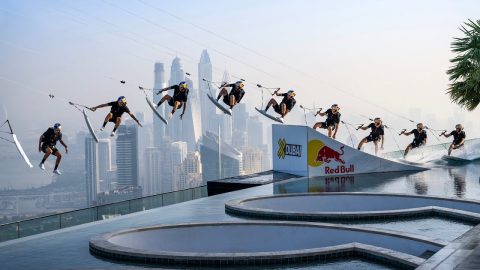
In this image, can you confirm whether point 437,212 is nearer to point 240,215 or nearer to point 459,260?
point 240,215

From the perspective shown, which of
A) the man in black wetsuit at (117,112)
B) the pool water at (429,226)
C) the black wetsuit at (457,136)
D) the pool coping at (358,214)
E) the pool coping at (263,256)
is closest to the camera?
the pool coping at (263,256)

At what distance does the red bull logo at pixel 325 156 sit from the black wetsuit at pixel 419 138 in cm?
953

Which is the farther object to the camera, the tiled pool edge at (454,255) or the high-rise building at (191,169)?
the high-rise building at (191,169)

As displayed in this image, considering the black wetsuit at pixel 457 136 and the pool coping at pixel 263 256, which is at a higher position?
the black wetsuit at pixel 457 136

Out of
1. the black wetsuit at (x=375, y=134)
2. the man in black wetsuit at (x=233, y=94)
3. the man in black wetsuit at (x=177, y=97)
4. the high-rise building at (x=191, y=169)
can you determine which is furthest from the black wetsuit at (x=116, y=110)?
the high-rise building at (x=191, y=169)

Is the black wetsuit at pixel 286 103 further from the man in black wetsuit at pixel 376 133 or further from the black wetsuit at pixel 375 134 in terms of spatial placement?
the black wetsuit at pixel 375 134

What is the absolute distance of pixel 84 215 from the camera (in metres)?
24.5

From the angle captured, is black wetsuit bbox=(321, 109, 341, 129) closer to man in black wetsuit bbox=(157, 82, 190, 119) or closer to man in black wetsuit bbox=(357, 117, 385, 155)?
man in black wetsuit bbox=(357, 117, 385, 155)

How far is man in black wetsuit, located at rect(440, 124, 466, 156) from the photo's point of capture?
5059 cm

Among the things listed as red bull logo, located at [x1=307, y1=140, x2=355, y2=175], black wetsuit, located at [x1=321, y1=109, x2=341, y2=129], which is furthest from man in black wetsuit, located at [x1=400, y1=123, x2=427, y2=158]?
red bull logo, located at [x1=307, y1=140, x2=355, y2=175]

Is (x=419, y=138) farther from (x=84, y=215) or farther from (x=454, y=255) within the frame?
(x=454, y=255)

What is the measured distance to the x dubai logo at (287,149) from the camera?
42.2 meters

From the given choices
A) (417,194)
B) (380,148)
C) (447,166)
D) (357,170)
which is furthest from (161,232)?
(447,166)

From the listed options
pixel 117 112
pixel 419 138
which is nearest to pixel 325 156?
pixel 419 138
